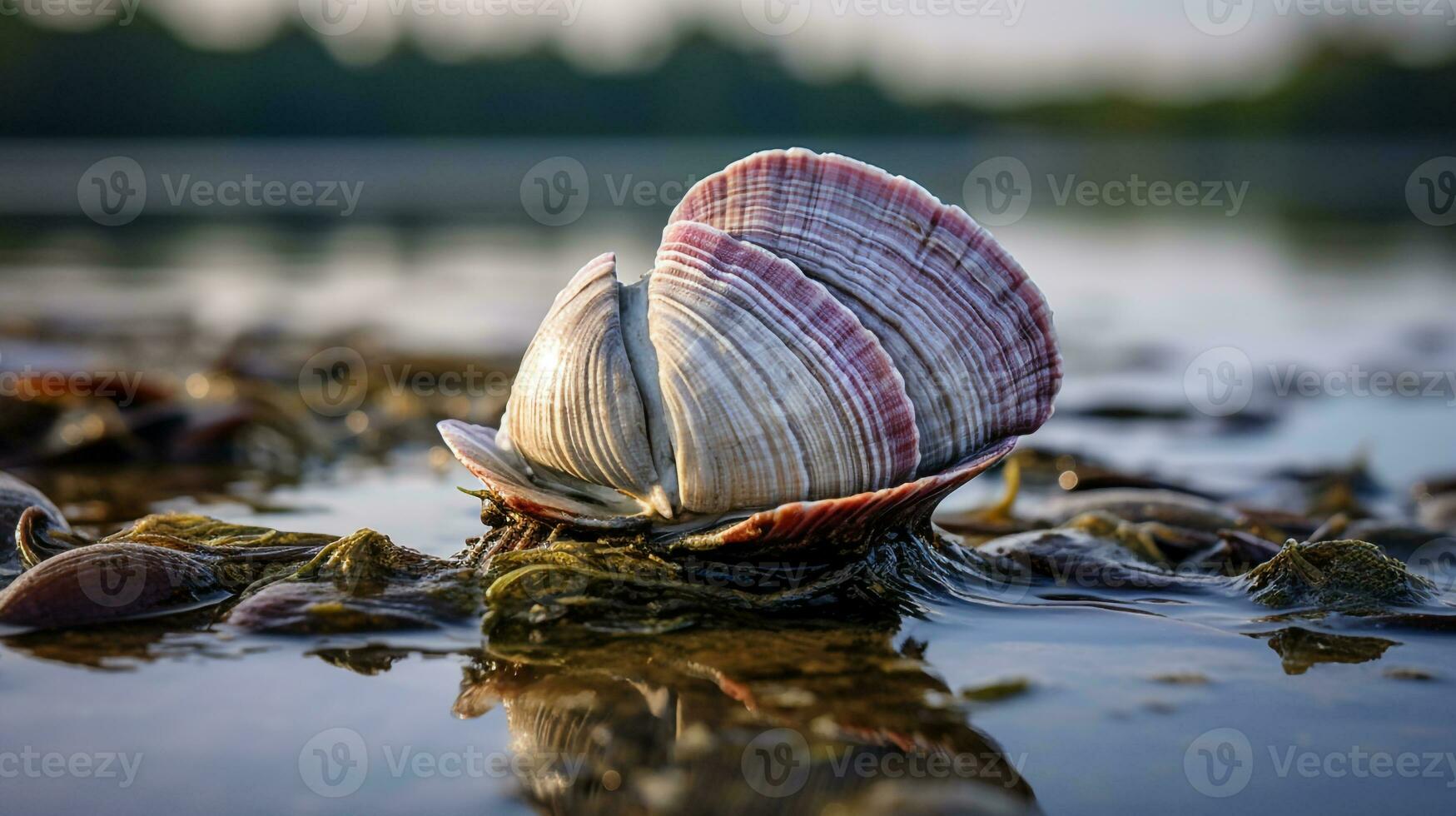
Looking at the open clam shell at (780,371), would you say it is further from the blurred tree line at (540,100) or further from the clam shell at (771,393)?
the blurred tree line at (540,100)

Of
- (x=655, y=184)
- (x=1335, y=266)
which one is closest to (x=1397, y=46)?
(x=655, y=184)

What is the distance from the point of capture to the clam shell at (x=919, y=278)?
2.90 m

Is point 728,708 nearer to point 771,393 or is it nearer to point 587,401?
point 771,393

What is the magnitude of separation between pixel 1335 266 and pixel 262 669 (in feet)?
51.5

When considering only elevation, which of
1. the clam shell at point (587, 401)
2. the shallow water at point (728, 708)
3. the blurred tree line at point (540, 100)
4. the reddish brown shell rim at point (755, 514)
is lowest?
the shallow water at point (728, 708)

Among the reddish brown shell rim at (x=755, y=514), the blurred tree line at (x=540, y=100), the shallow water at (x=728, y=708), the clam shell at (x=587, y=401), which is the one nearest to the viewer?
the shallow water at (x=728, y=708)

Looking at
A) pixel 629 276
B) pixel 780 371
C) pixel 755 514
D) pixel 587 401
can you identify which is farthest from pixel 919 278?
pixel 629 276

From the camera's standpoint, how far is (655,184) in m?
33.0

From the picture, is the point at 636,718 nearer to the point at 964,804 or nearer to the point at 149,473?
the point at 964,804

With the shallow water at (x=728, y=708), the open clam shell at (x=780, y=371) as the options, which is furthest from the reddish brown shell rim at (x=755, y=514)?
the shallow water at (x=728, y=708)

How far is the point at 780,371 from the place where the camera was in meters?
2.72

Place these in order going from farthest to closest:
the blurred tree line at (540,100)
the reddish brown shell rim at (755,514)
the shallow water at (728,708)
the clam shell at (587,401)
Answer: the blurred tree line at (540,100) < the clam shell at (587,401) < the reddish brown shell rim at (755,514) < the shallow water at (728,708)

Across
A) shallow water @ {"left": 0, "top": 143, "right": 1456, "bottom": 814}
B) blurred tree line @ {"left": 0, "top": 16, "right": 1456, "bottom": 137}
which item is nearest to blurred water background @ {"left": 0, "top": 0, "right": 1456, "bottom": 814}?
shallow water @ {"left": 0, "top": 143, "right": 1456, "bottom": 814}

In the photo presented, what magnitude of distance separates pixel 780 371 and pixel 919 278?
0.47 meters
